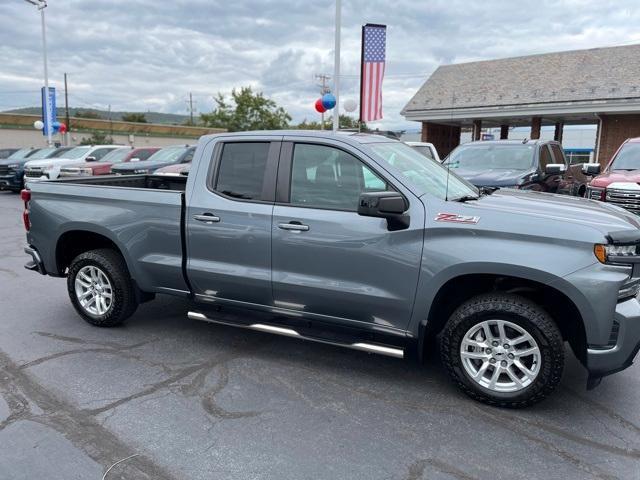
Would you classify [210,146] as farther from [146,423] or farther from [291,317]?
[146,423]

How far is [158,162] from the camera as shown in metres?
16.0

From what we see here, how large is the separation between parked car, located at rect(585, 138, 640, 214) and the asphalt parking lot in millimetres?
4361

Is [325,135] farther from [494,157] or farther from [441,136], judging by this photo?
[441,136]

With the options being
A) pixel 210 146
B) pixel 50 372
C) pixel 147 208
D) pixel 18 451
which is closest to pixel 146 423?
pixel 18 451

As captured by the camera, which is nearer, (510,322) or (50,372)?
(510,322)

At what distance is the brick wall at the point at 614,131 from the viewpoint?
21141 mm

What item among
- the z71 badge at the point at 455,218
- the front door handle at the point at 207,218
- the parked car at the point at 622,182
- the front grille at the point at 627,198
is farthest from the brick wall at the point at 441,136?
the z71 badge at the point at 455,218

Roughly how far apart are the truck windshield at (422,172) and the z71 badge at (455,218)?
24 centimetres

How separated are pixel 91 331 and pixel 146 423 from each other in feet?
6.74

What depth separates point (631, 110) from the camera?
20172 mm

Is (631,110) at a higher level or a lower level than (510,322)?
higher

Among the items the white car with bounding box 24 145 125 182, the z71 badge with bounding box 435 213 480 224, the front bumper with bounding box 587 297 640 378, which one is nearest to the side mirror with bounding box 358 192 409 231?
the z71 badge with bounding box 435 213 480 224

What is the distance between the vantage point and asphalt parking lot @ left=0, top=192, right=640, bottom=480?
9.89 ft

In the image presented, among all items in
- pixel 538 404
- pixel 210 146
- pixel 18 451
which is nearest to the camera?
pixel 18 451
